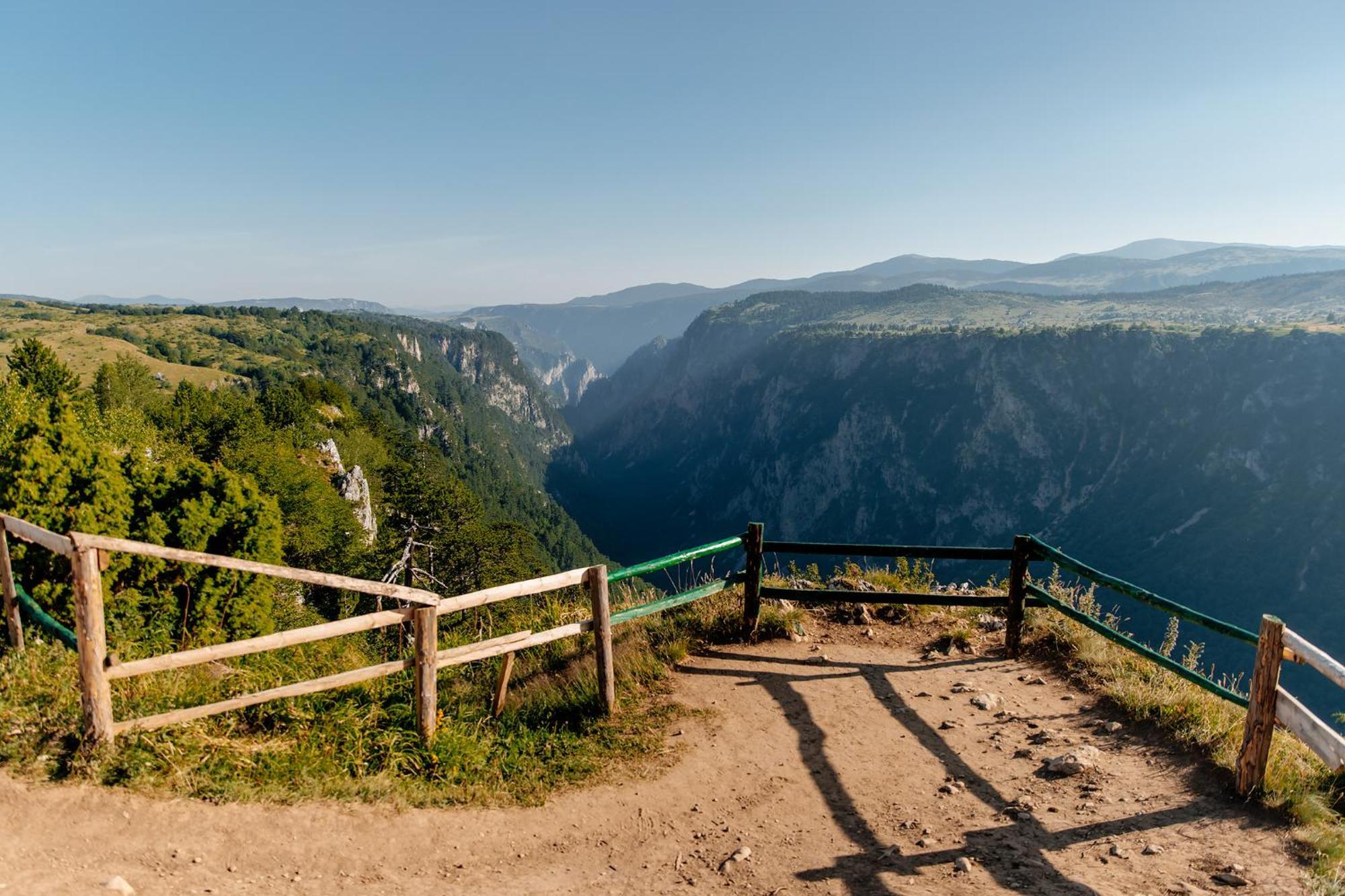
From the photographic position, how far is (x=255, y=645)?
18.6ft

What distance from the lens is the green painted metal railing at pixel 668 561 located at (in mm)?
7727

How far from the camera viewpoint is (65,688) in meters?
6.36

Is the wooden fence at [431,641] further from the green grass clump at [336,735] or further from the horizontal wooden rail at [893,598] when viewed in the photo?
the horizontal wooden rail at [893,598]

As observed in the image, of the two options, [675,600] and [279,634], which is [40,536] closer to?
[279,634]

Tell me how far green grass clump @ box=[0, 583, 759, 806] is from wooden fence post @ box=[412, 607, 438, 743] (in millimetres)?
165

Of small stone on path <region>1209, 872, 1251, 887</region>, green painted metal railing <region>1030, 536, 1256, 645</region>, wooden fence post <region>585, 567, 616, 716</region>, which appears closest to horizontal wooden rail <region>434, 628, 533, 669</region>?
wooden fence post <region>585, 567, 616, 716</region>

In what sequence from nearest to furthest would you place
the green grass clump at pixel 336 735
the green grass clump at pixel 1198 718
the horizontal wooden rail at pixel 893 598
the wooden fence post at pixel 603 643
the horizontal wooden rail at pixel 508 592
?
the green grass clump at pixel 1198 718 < the green grass clump at pixel 336 735 < the horizontal wooden rail at pixel 508 592 < the wooden fence post at pixel 603 643 < the horizontal wooden rail at pixel 893 598

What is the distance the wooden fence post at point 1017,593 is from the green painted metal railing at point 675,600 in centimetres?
360

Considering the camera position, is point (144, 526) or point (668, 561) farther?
point (144, 526)

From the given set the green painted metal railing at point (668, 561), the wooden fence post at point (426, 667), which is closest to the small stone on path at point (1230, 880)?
the green painted metal railing at point (668, 561)

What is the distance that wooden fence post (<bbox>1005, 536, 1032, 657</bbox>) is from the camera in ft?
29.4

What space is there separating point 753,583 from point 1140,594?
4.64m

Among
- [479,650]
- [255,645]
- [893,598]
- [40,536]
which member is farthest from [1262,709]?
[40,536]

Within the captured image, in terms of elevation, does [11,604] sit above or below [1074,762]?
above
